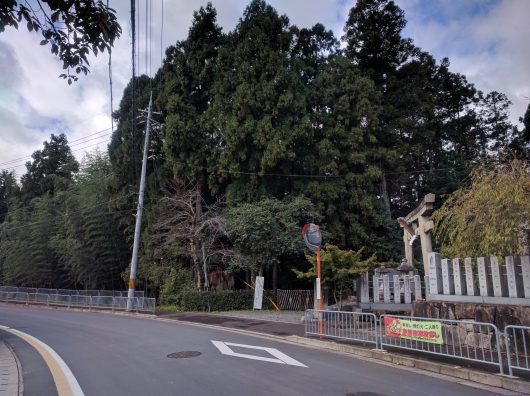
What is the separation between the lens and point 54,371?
8.37 meters

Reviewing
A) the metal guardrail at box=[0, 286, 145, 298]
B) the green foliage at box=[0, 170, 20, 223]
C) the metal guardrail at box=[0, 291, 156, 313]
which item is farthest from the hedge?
the green foliage at box=[0, 170, 20, 223]

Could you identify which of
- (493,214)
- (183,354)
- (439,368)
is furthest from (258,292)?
(439,368)

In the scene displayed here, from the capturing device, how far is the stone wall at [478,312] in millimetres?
8776

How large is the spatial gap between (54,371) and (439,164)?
93.8 ft

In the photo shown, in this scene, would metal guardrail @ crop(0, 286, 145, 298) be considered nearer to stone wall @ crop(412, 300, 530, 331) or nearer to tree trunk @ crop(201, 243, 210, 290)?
tree trunk @ crop(201, 243, 210, 290)

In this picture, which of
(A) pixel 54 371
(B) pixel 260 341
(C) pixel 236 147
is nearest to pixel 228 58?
(C) pixel 236 147

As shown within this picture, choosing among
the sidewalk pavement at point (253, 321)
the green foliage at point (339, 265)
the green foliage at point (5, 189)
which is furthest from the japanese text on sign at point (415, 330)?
the green foliage at point (5, 189)

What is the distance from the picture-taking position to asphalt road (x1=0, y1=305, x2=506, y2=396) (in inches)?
257

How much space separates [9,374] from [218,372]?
4293mm

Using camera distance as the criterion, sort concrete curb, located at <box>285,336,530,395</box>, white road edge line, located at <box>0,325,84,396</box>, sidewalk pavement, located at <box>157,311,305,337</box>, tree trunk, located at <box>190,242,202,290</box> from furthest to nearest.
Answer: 1. tree trunk, located at <box>190,242,202,290</box>
2. sidewalk pavement, located at <box>157,311,305,337</box>
3. white road edge line, located at <box>0,325,84,396</box>
4. concrete curb, located at <box>285,336,530,395</box>

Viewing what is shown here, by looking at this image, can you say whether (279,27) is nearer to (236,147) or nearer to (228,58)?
(228,58)

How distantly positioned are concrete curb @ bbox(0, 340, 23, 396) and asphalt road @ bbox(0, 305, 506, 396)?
255 millimetres

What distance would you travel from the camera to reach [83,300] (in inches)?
1013

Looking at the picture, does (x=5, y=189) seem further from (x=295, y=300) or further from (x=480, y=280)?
(x=480, y=280)
